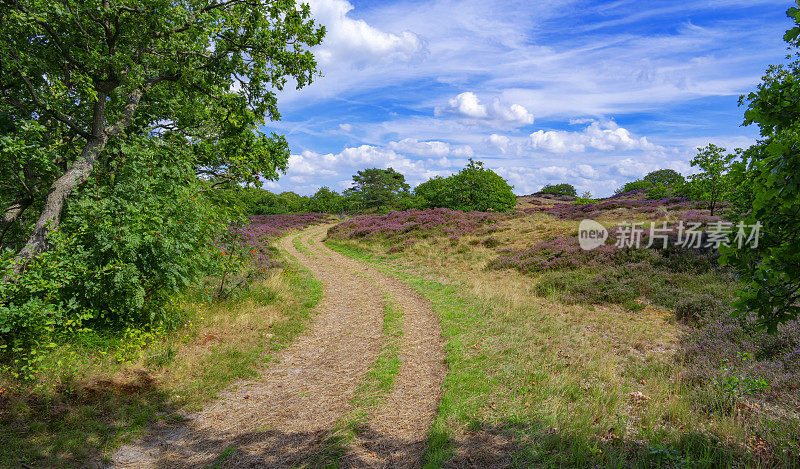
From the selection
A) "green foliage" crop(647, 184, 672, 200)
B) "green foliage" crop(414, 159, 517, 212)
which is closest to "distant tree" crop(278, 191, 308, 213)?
"green foliage" crop(414, 159, 517, 212)

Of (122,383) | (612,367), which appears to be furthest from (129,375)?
(612,367)

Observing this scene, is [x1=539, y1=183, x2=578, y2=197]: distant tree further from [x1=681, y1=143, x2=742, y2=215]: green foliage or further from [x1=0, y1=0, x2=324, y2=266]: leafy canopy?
[x1=0, y1=0, x2=324, y2=266]: leafy canopy

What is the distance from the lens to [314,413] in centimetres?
607

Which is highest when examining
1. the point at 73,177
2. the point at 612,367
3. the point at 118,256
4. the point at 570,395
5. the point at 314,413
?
the point at 73,177

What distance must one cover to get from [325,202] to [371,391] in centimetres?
6585

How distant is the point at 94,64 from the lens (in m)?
7.22

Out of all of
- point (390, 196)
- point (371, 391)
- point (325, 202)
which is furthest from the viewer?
point (325, 202)

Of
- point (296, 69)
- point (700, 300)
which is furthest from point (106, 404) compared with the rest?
point (700, 300)

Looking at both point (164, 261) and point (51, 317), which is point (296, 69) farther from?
point (51, 317)

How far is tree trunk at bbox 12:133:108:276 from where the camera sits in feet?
20.9

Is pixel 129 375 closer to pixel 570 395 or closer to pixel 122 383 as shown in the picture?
pixel 122 383

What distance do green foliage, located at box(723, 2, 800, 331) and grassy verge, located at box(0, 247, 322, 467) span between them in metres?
8.37

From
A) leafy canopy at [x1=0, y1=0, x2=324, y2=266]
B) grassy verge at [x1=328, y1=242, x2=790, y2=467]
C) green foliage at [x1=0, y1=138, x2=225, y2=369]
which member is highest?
leafy canopy at [x1=0, y1=0, x2=324, y2=266]
